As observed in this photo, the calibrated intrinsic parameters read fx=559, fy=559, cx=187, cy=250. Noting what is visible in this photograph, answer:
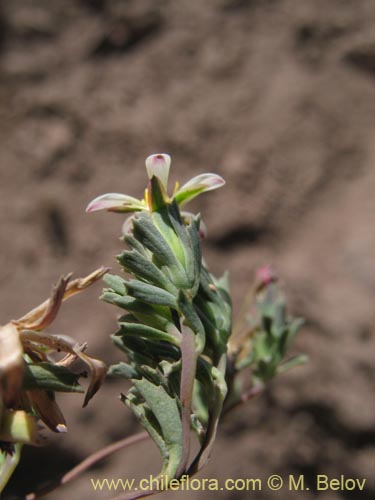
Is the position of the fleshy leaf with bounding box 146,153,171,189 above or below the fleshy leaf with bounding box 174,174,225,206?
above

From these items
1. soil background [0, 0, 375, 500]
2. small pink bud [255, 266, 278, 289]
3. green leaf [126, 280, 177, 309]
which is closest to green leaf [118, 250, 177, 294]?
green leaf [126, 280, 177, 309]

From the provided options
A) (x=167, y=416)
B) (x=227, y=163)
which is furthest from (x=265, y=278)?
(x=227, y=163)

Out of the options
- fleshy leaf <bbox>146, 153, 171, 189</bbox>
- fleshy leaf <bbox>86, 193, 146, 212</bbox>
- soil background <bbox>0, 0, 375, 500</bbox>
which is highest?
fleshy leaf <bbox>146, 153, 171, 189</bbox>

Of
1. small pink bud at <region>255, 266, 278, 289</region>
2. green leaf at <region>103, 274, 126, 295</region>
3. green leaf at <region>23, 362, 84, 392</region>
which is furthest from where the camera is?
small pink bud at <region>255, 266, 278, 289</region>

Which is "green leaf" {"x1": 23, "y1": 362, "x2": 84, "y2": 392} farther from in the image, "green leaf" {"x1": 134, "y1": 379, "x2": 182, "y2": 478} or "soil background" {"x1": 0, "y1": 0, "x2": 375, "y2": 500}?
"soil background" {"x1": 0, "y1": 0, "x2": 375, "y2": 500}

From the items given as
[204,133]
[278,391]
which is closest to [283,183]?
[204,133]

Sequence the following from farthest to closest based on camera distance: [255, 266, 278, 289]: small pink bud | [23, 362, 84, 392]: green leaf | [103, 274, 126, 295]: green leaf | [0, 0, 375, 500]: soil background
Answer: [0, 0, 375, 500]: soil background
[255, 266, 278, 289]: small pink bud
[103, 274, 126, 295]: green leaf
[23, 362, 84, 392]: green leaf

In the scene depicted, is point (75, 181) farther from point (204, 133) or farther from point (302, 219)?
point (302, 219)

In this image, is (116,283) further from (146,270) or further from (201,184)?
(201,184)

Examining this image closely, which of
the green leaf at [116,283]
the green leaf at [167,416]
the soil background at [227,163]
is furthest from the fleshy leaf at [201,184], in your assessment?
the soil background at [227,163]
